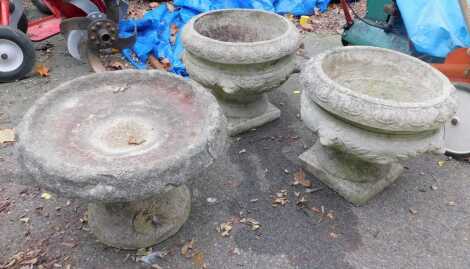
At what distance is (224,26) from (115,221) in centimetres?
196

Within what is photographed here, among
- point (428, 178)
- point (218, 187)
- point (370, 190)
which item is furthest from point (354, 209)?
point (218, 187)

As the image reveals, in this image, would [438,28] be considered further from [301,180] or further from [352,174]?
[301,180]

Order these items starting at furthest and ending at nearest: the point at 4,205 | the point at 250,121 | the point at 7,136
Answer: the point at 250,121 < the point at 7,136 < the point at 4,205

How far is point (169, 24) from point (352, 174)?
2988 millimetres

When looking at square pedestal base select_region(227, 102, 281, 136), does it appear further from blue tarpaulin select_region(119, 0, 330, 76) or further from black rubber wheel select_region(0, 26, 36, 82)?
black rubber wheel select_region(0, 26, 36, 82)

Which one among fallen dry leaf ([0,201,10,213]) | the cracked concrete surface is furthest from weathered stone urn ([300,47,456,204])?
fallen dry leaf ([0,201,10,213])

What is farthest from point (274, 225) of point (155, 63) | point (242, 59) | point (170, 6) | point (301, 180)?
point (170, 6)

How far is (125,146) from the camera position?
203 cm

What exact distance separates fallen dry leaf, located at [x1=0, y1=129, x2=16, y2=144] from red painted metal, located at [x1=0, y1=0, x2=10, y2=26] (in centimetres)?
118

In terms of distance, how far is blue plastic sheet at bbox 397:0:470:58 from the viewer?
2.80 m

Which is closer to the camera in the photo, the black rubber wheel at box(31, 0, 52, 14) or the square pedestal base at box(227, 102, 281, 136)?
the square pedestal base at box(227, 102, 281, 136)

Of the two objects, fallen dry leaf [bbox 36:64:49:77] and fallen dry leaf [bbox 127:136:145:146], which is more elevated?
fallen dry leaf [bbox 127:136:145:146]

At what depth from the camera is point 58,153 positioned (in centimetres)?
183

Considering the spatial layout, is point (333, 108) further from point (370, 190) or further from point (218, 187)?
point (218, 187)
